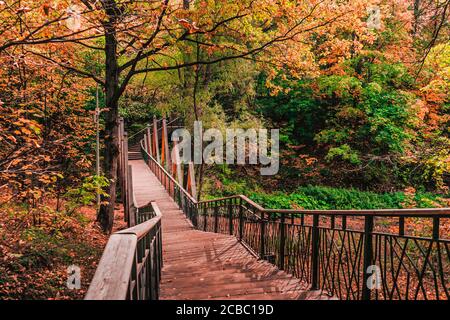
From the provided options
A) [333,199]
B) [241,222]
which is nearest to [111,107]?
[241,222]

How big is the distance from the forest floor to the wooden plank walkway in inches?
75.4

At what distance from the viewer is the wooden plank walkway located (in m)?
4.05

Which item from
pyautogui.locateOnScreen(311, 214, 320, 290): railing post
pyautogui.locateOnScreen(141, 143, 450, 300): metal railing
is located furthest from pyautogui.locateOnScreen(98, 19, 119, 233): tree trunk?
pyautogui.locateOnScreen(311, 214, 320, 290): railing post

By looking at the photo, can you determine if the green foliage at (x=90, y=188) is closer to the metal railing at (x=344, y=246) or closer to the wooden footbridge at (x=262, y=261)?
the wooden footbridge at (x=262, y=261)

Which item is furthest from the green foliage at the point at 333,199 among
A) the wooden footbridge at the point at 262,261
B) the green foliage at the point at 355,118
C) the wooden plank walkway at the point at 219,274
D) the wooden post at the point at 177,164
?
the wooden plank walkway at the point at 219,274

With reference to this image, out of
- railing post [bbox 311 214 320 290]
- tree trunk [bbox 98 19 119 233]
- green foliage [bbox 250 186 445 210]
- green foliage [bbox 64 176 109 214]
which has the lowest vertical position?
green foliage [bbox 250 186 445 210]

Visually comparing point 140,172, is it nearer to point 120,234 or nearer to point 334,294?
point 334,294

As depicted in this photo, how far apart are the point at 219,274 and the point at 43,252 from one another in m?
4.14

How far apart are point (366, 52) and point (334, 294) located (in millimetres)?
16066

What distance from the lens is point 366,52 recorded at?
17203 mm

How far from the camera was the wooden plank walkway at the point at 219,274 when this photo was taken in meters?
4.05

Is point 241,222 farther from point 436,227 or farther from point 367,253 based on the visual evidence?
point 436,227

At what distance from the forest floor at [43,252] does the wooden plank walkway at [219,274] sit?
1.91 metres

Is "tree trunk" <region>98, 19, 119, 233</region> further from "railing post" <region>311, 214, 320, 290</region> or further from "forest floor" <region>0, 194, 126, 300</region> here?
"railing post" <region>311, 214, 320, 290</region>
